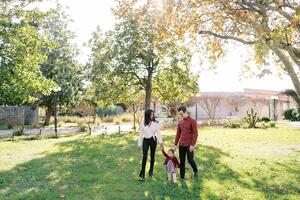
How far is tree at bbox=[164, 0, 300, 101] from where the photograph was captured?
10.9 metres

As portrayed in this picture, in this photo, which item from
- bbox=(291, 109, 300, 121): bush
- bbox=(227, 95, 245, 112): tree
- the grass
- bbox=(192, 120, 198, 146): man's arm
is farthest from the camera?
bbox=(227, 95, 245, 112): tree

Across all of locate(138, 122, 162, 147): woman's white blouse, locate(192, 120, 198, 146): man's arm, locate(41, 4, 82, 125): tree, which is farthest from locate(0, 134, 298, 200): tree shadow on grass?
locate(41, 4, 82, 125): tree

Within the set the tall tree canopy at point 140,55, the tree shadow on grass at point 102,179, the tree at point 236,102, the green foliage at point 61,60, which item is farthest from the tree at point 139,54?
the tree at point 236,102

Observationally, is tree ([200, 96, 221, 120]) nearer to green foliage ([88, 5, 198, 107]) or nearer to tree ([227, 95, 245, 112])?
tree ([227, 95, 245, 112])

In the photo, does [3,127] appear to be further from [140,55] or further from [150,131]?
[150,131]

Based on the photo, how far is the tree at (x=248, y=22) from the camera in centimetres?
1088

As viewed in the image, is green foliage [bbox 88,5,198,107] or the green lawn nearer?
the green lawn

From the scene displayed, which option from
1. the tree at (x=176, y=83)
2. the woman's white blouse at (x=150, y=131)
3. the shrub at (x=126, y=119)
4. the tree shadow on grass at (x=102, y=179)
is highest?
the tree at (x=176, y=83)

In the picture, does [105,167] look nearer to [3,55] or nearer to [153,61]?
[3,55]

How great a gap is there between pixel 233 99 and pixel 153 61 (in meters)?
26.6

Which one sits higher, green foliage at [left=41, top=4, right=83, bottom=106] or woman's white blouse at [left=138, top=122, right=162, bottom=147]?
green foliage at [left=41, top=4, right=83, bottom=106]

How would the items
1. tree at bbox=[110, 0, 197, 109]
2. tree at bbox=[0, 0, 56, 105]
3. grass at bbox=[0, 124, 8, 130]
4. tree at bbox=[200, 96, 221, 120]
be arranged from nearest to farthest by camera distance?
tree at bbox=[0, 0, 56, 105]
tree at bbox=[110, 0, 197, 109]
grass at bbox=[0, 124, 8, 130]
tree at bbox=[200, 96, 221, 120]

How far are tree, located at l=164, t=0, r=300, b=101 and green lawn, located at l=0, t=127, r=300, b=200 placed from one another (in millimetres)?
3080

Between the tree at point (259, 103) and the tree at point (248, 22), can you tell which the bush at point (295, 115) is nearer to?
the tree at point (259, 103)
